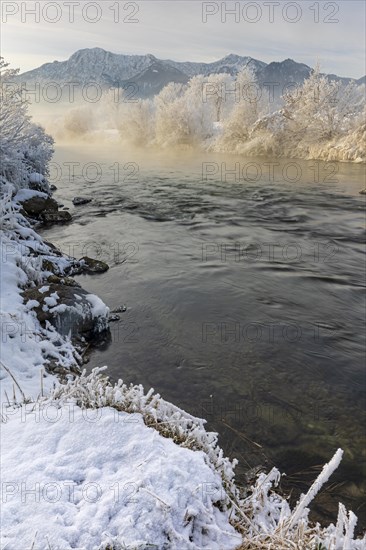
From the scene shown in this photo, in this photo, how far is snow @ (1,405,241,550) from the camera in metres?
3.06

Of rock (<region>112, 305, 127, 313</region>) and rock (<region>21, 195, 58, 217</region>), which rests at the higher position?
rock (<region>21, 195, 58, 217</region>)

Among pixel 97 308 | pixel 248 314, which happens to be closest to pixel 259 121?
pixel 248 314

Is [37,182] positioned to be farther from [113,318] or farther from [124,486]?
[124,486]

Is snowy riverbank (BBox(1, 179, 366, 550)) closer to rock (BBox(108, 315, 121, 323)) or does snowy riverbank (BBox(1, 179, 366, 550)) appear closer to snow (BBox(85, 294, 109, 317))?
snow (BBox(85, 294, 109, 317))

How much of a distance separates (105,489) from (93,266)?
31.5 ft

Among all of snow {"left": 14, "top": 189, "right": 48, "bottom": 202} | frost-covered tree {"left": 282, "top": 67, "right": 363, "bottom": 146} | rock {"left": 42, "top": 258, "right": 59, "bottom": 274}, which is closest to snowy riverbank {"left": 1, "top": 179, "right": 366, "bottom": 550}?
rock {"left": 42, "top": 258, "right": 59, "bottom": 274}

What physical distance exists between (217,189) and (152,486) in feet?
81.3

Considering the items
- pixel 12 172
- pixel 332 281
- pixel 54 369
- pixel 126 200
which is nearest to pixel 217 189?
pixel 126 200

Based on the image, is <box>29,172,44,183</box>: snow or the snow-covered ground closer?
the snow-covered ground

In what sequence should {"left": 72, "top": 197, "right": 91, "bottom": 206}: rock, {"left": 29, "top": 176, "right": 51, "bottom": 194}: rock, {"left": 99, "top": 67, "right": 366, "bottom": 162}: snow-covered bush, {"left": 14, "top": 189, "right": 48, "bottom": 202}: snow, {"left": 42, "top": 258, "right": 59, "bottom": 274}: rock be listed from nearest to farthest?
{"left": 42, "top": 258, "right": 59, "bottom": 274}: rock, {"left": 14, "top": 189, "right": 48, "bottom": 202}: snow, {"left": 29, "top": 176, "right": 51, "bottom": 194}: rock, {"left": 72, "top": 197, "right": 91, "bottom": 206}: rock, {"left": 99, "top": 67, "right": 366, "bottom": 162}: snow-covered bush

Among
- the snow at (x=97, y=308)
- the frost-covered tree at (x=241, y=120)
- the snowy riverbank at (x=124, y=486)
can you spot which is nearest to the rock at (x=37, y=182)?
the snow at (x=97, y=308)

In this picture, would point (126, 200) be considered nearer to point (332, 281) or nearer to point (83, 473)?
point (332, 281)

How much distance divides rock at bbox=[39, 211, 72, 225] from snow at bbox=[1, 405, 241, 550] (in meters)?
15.1

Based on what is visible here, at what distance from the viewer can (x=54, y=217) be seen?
18.2 m
